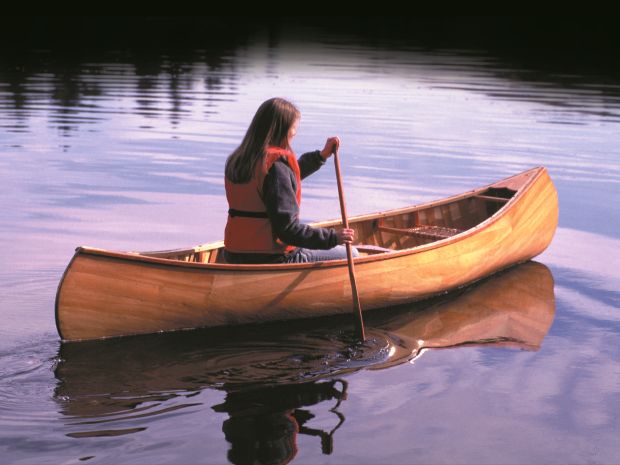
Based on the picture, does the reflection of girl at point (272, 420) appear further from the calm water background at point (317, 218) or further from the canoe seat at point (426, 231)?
the canoe seat at point (426, 231)

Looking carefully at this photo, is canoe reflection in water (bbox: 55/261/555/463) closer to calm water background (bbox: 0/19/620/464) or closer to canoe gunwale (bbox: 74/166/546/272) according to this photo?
calm water background (bbox: 0/19/620/464)

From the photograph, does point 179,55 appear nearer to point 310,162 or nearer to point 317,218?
point 317,218

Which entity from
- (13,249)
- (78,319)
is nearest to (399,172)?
(13,249)

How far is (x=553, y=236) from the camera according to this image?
9562 millimetres

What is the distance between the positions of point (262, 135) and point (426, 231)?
291cm

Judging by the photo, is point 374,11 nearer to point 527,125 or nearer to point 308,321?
point 527,125

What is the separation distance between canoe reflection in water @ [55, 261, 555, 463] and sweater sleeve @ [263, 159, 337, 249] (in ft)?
2.14

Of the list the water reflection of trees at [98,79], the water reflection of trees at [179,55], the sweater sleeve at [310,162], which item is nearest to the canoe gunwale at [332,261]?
the sweater sleeve at [310,162]

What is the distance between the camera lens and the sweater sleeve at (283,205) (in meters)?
6.30

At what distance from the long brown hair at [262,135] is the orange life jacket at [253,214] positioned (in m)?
0.05

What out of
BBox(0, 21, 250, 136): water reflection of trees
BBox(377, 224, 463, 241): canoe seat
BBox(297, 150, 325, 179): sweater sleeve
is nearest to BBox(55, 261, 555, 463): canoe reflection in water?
BBox(377, 224, 463, 241): canoe seat

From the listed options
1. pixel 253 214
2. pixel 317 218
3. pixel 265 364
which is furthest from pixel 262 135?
pixel 317 218

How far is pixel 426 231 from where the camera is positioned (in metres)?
8.89

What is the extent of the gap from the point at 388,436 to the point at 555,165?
31.9 ft
